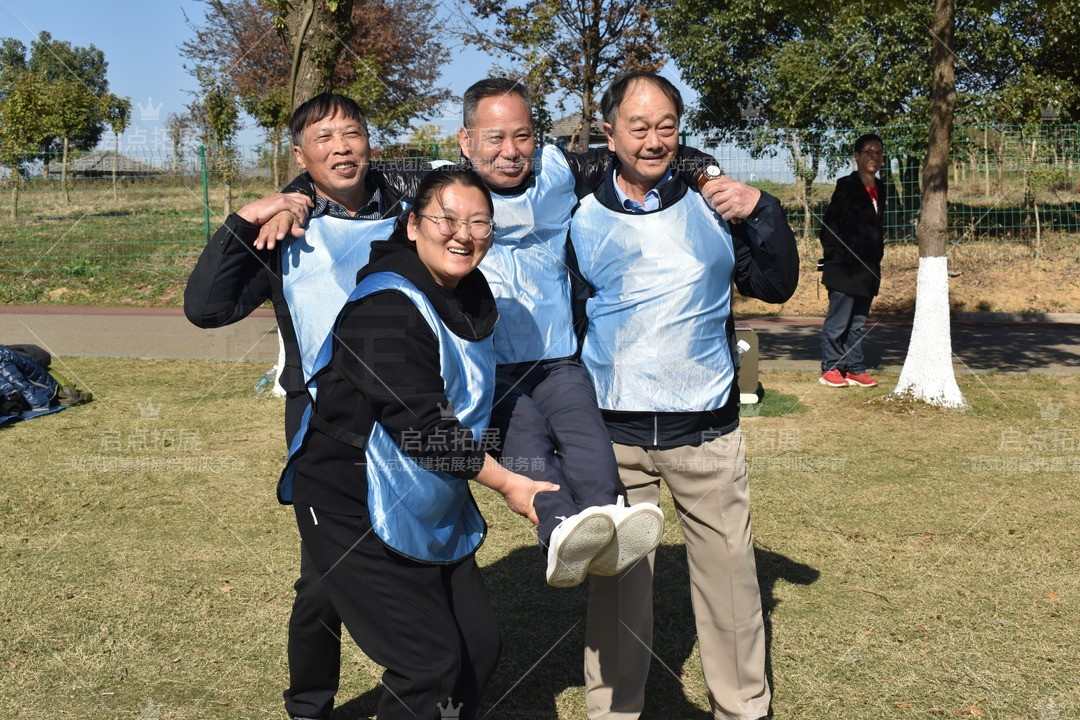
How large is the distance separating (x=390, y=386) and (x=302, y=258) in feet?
2.63

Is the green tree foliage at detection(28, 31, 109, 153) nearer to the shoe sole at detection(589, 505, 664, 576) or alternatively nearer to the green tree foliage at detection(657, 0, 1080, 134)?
the shoe sole at detection(589, 505, 664, 576)

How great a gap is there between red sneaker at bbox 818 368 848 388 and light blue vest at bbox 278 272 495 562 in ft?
22.5

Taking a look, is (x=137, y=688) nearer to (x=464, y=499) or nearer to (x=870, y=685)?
(x=464, y=499)

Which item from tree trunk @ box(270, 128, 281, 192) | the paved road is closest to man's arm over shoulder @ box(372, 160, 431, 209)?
the paved road

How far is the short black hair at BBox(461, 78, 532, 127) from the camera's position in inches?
134

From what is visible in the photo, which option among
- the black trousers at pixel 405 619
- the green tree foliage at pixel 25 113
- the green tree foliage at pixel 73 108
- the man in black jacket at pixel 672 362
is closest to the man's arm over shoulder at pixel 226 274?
the black trousers at pixel 405 619

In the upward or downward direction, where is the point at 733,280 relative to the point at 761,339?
upward

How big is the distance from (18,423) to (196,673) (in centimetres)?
471

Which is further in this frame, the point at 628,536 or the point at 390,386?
the point at 628,536

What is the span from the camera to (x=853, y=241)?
366 inches

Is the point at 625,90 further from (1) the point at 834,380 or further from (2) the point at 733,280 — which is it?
(1) the point at 834,380

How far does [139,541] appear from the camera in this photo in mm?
5613

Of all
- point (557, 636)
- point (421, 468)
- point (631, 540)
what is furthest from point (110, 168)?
point (631, 540)

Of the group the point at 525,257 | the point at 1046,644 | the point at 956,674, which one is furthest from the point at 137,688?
the point at 1046,644
